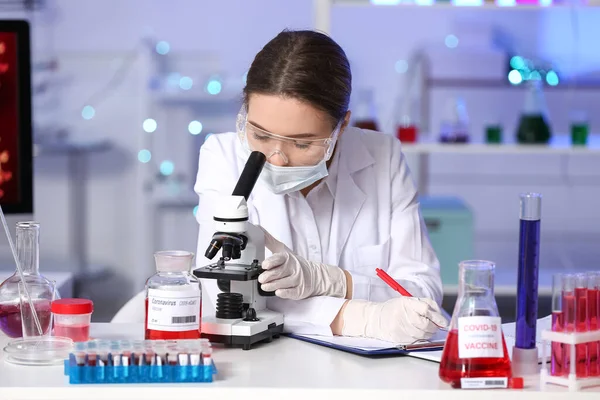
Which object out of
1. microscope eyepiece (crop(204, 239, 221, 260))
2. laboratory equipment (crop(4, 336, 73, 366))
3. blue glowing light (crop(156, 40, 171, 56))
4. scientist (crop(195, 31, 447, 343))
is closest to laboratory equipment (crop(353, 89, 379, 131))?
scientist (crop(195, 31, 447, 343))

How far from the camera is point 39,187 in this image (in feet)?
14.3

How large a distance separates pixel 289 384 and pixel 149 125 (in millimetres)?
3169

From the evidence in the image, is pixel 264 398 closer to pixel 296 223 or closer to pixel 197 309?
pixel 197 309

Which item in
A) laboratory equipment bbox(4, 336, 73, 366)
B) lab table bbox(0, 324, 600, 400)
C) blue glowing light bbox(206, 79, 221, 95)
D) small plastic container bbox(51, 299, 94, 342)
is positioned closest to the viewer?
lab table bbox(0, 324, 600, 400)

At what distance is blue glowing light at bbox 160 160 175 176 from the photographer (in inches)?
169

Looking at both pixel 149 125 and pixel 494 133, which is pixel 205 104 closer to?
pixel 149 125

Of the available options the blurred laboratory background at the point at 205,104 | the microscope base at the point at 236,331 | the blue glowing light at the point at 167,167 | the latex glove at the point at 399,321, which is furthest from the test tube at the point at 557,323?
the blue glowing light at the point at 167,167

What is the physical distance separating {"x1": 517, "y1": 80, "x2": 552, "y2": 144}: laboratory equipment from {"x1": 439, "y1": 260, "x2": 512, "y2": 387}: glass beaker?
1861 mm

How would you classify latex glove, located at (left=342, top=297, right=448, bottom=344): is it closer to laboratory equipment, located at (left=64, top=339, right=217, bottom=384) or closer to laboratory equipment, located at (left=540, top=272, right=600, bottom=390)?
laboratory equipment, located at (left=540, top=272, right=600, bottom=390)

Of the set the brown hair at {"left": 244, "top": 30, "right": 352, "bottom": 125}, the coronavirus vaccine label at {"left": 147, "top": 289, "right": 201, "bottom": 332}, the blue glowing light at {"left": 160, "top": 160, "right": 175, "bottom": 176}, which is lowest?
the coronavirus vaccine label at {"left": 147, "top": 289, "right": 201, "bottom": 332}

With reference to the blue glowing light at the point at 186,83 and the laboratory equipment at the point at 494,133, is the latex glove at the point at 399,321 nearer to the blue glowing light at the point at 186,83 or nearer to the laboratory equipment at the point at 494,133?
the laboratory equipment at the point at 494,133

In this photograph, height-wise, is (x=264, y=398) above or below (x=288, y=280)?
below

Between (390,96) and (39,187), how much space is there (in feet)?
5.83

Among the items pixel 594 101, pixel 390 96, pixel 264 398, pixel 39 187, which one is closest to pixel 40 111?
pixel 39 187
